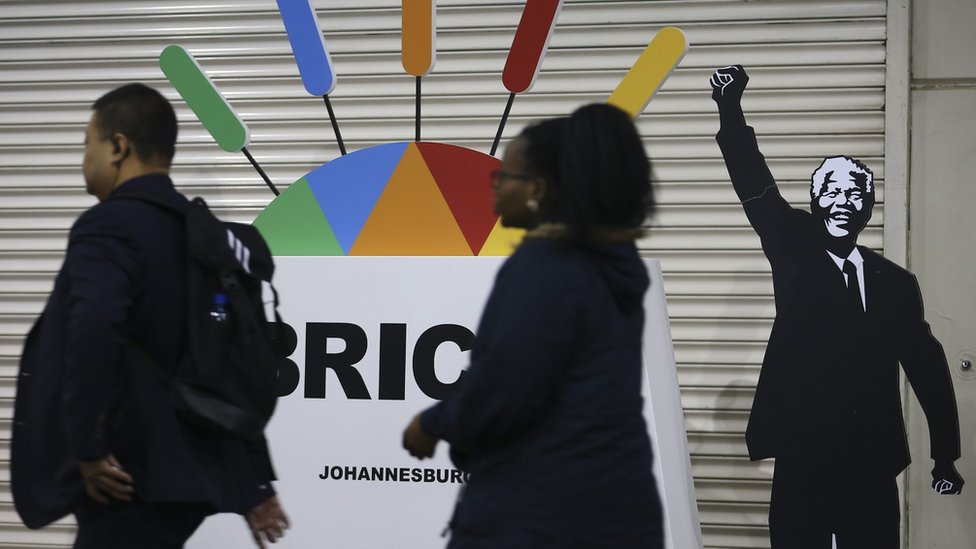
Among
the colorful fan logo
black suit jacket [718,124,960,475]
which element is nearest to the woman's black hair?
the colorful fan logo

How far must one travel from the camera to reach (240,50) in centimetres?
508

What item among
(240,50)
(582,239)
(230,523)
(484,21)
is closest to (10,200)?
(240,50)

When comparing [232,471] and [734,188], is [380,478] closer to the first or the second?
[232,471]

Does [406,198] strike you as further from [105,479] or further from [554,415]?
[554,415]

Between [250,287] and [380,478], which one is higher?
[250,287]

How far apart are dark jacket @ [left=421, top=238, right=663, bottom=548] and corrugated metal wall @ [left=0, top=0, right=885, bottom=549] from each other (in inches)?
118

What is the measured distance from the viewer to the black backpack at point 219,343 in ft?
6.97

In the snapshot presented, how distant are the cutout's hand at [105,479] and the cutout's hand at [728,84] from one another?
11.1 ft

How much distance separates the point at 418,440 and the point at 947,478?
3306mm

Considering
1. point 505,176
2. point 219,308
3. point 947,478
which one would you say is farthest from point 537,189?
point 947,478

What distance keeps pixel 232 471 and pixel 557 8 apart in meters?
1.93

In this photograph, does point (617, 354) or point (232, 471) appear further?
point (232, 471)

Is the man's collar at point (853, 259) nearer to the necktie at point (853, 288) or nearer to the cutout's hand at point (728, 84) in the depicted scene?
the necktie at point (853, 288)

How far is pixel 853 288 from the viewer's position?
4.45 m
